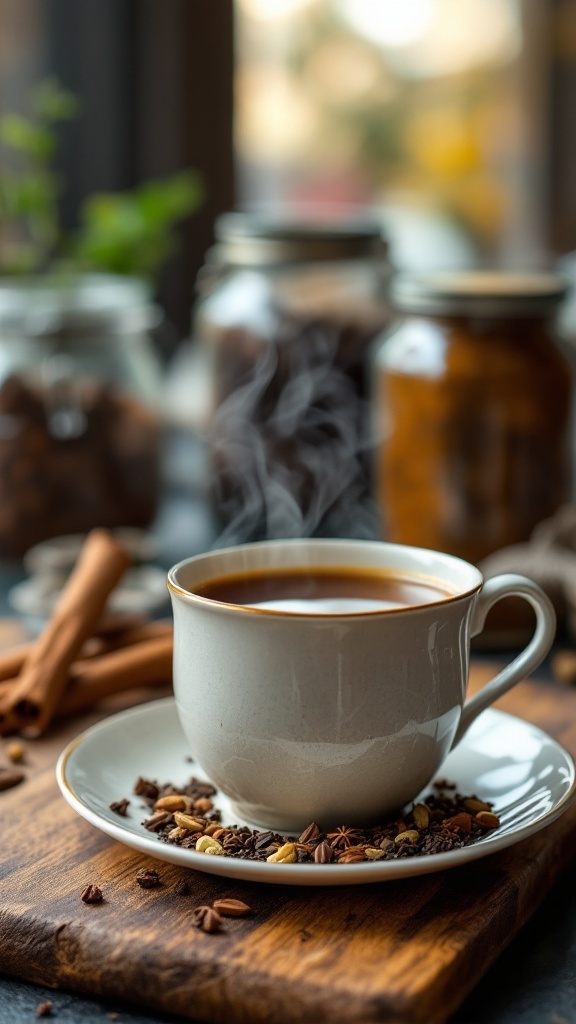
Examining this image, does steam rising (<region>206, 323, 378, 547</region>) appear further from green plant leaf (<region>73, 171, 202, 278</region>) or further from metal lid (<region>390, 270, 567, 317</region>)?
green plant leaf (<region>73, 171, 202, 278</region>)

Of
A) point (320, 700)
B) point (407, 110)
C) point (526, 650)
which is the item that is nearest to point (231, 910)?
point (320, 700)

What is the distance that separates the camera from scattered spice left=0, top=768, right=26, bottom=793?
858 millimetres

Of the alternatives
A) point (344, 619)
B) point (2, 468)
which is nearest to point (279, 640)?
point (344, 619)

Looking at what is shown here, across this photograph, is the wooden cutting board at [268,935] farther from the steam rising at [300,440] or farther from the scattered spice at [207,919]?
the steam rising at [300,440]

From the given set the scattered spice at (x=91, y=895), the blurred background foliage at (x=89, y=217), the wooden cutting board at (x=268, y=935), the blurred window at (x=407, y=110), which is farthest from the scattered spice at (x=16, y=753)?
the blurred window at (x=407, y=110)

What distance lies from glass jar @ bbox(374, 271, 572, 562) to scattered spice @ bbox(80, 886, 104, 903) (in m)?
0.69

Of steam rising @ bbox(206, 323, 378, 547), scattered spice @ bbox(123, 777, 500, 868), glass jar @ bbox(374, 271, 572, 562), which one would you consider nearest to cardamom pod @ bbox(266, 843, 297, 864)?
scattered spice @ bbox(123, 777, 500, 868)

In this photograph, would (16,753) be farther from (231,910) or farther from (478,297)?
(478,297)


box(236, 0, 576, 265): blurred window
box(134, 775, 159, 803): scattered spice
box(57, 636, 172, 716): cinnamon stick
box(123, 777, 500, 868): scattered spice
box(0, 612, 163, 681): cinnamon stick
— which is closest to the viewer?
box(123, 777, 500, 868): scattered spice

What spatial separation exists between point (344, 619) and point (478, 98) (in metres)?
2.82

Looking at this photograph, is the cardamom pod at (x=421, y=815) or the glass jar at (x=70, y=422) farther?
the glass jar at (x=70, y=422)

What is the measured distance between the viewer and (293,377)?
4.67 ft

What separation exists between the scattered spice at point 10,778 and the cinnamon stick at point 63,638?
9cm

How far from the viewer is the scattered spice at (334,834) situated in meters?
0.68
